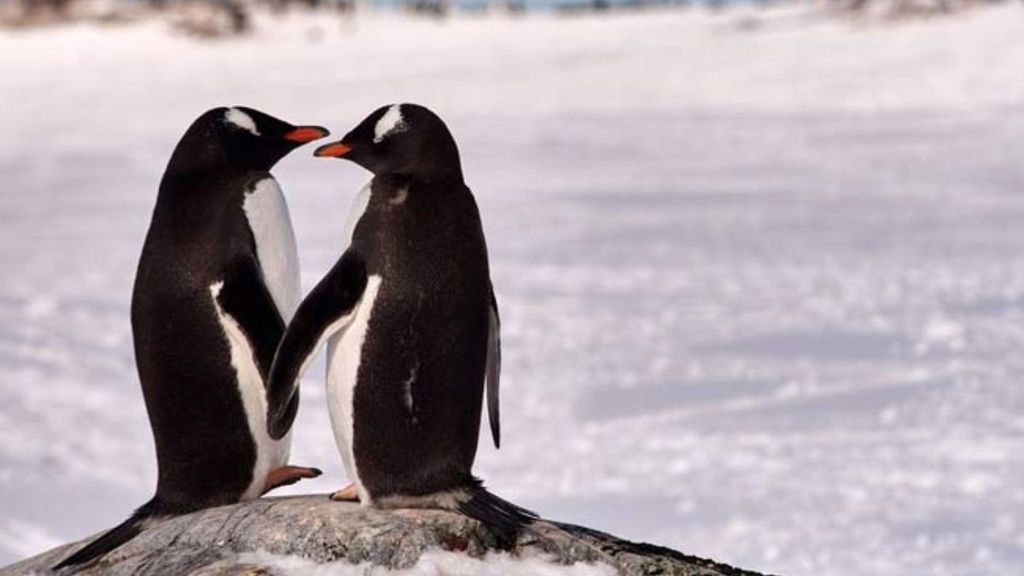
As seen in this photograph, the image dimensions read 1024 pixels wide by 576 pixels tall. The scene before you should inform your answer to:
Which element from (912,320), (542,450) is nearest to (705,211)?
(912,320)

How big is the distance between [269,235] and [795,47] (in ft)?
82.0

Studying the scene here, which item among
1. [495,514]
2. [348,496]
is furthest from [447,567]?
[348,496]

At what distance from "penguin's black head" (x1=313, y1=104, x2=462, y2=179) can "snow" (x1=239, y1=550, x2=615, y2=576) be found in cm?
67

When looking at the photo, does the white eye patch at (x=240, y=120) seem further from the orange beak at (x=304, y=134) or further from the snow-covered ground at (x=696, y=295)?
the snow-covered ground at (x=696, y=295)

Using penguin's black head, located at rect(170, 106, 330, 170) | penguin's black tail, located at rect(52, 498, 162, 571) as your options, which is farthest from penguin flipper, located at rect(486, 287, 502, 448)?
penguin's black tail, located at rect(52, 498, 162, 571)

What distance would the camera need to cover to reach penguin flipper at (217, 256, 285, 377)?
324cm

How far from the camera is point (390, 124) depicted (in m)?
3.10

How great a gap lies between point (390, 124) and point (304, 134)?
0.98ft

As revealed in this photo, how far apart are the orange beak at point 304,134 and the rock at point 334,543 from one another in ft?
2.20

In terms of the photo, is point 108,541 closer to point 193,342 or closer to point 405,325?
point 193,342

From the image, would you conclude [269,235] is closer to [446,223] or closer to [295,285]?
[295,285]

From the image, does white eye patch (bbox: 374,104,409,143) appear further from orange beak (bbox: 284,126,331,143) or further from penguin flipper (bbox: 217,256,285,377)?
penguin flipper (bbox: 217,256,285,377)

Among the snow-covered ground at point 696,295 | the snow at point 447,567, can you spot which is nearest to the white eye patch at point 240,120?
the snow at point 447,567

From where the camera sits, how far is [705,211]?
1381 centimetres
